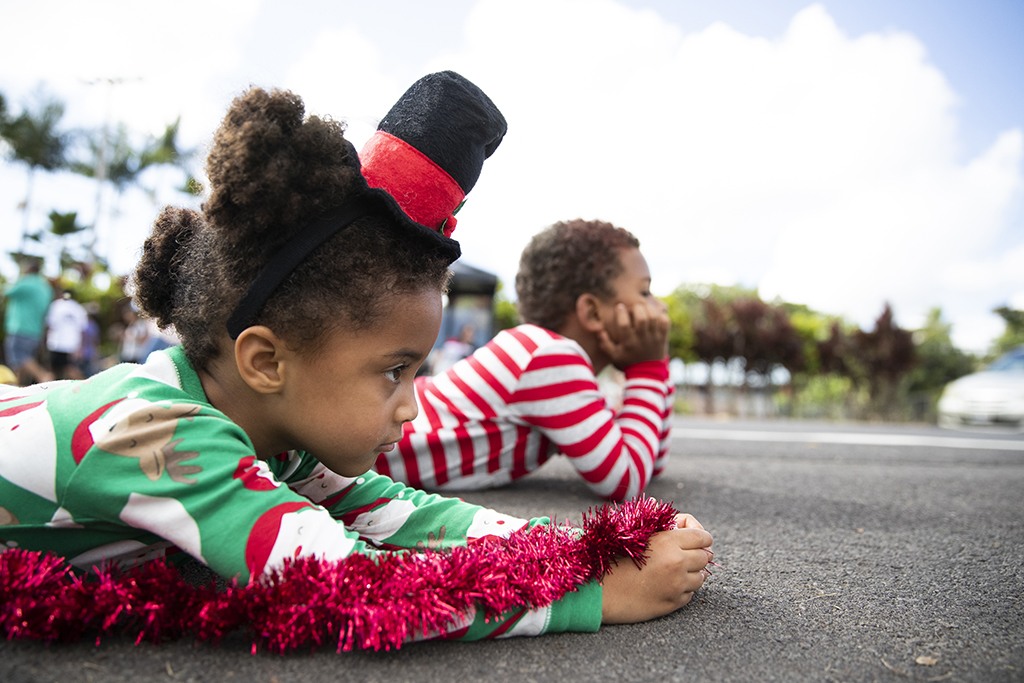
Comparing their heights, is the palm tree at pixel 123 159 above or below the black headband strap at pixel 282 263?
above

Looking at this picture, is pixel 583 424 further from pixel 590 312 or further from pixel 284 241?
pixel 284 241

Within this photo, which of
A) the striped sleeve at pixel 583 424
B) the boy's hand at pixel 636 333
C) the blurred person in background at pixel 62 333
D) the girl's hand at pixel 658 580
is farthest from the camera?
the blurred person in background at pixel 62 333

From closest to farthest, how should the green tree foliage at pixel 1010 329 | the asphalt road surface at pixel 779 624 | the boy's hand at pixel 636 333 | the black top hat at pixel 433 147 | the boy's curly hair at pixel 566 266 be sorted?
the asphalt road surface at pixel 779 624
the black top hat at pixel 433 147
the boy's hand at pixel 636 333
the boy's curly hair at pixel 566 266
the green tree foliage at pixel 1010 329

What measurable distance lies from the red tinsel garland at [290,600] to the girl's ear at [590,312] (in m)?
1.87

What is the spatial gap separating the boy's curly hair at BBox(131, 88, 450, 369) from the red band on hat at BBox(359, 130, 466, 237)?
0.27ft

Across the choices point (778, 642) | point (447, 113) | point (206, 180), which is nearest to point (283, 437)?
point (206, 180)

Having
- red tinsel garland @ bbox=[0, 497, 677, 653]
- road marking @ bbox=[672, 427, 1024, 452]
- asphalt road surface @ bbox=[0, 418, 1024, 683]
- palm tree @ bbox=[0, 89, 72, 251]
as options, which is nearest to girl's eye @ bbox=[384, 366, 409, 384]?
red tinsel garland @ bbox=[0, 497, 677, 653]

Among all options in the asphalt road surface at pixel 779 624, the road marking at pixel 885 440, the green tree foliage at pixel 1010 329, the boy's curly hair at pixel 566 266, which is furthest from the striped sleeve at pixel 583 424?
the green tree foliage at pixel 1010 329

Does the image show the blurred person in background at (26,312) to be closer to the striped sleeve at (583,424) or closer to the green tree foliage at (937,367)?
the striped sleeve at (583,424)

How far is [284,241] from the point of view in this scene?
135 centimetres

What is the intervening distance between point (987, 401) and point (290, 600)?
11.8 meters

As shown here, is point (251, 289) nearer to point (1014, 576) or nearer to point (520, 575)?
point (520, 575)

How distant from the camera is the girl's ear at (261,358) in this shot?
4.50 ft

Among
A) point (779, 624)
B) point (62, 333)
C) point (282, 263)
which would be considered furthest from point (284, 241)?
point (62, 333)
